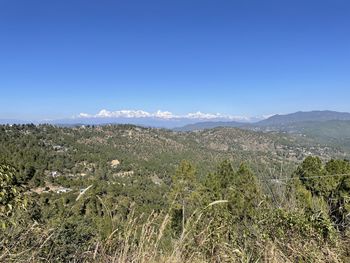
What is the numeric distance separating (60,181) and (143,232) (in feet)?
233

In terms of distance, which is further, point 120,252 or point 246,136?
point 246,136

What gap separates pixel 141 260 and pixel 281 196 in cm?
244

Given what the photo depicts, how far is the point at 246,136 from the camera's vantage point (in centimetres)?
17262

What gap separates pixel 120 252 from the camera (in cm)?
229

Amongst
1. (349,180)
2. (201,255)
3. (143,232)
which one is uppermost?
(143,232)

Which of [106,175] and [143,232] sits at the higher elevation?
[143,232]

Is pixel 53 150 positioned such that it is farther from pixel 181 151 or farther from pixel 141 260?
pixel 141 260

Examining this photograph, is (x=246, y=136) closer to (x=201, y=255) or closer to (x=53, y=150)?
(x=53, y=150)

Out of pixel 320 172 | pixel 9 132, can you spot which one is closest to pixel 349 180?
pixel 320 172

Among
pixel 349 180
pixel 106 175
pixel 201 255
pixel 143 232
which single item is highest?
pixel 143 232

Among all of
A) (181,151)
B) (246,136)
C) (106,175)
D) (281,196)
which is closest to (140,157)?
(181,151)

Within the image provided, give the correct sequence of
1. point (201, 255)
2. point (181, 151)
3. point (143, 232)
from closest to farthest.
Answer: point (143, 232)
point (201, 255)
point (181, 151)

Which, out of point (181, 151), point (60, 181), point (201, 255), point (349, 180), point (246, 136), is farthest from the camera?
point (246, 136)

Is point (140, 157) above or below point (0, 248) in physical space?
below
